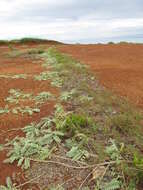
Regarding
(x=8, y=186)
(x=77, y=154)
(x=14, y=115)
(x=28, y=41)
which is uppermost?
(x=28, y=41)

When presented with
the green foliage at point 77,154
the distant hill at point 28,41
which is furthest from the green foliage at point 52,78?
the distant hill at point 28,41

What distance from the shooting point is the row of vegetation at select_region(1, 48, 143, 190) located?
86.4 inches

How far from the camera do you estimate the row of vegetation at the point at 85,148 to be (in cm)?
220

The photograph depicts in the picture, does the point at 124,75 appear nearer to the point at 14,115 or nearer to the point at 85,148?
the point at 14,115

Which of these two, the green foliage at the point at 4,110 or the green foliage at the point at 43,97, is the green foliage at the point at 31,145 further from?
the green foliage at the point at 43,97

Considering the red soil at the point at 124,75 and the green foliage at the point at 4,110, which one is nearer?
the green foliage at the point at 4,110

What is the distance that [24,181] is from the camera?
221cm

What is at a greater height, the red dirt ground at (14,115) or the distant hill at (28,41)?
the distant hill at (28,41)

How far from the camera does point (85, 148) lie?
8.23ft

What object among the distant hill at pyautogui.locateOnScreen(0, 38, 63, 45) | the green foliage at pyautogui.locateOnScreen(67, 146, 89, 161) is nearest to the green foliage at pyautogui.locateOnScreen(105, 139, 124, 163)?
the green foliage at pyautogui.locateOnScreen(67, 146, 89, 161)

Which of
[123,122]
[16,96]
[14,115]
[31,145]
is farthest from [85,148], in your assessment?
[16,96]

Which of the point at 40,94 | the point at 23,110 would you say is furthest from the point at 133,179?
the point at 40,94

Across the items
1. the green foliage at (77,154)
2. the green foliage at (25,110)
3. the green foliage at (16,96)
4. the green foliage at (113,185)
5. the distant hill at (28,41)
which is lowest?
the green foliage at (113,185)

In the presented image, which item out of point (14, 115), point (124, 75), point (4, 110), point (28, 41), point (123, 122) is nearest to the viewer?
point (123, 122)
